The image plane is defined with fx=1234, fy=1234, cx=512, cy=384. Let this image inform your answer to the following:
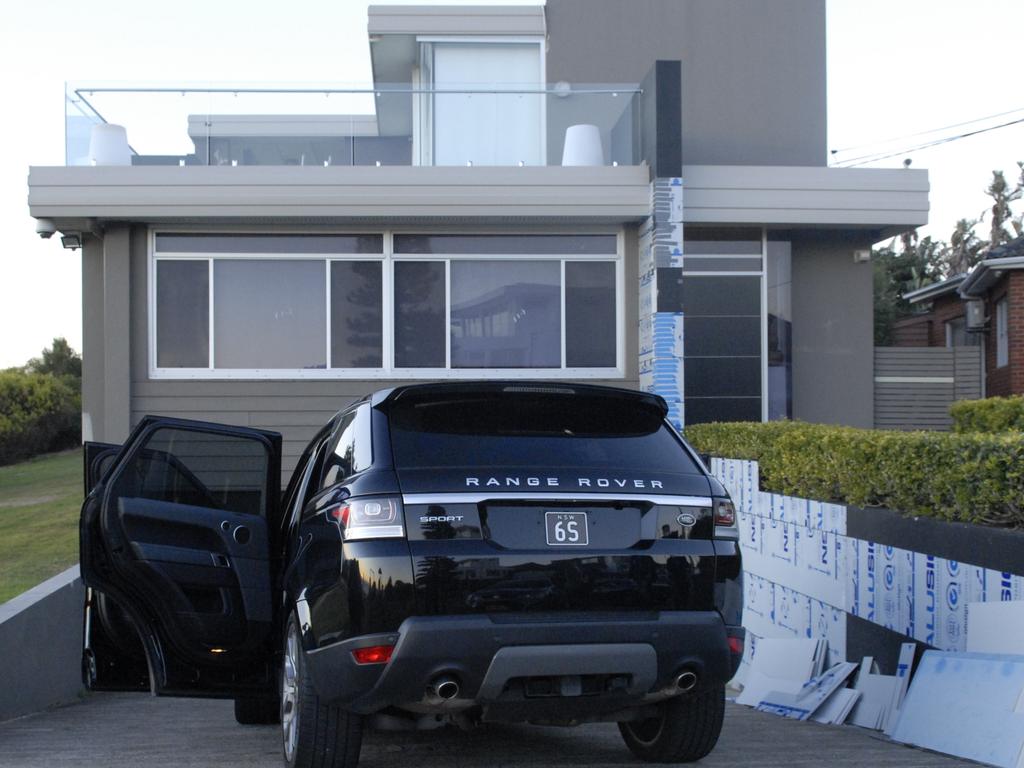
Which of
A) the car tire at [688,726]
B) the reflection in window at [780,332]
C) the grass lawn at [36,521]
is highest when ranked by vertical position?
the reflection in window at [780,332]

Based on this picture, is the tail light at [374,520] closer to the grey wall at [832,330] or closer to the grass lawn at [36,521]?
the grass lawn at [36,521]

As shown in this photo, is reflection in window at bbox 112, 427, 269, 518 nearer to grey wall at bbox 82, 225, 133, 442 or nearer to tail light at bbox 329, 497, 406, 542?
tail light at bbox 329, 497, 406, 542

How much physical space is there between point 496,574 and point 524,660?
0.33 metres

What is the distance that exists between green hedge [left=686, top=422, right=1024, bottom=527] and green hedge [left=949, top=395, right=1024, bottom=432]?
11.2 ft

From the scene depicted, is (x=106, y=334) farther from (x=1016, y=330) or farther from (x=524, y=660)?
(x=1016, y=330)

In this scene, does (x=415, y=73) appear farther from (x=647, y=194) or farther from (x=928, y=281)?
(x=928, y=281)

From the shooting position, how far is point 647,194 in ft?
47.8

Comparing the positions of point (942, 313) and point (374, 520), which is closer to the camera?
point (374, 520)

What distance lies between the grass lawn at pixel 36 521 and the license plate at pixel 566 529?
6984 millimetres

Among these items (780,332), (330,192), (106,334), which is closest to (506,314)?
(330,192)

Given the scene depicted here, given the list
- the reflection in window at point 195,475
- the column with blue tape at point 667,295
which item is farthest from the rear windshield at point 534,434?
the column with blue tape at point 667,295

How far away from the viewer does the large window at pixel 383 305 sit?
14867 millimetres

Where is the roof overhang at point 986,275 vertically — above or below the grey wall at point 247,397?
above

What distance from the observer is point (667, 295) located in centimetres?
1432
